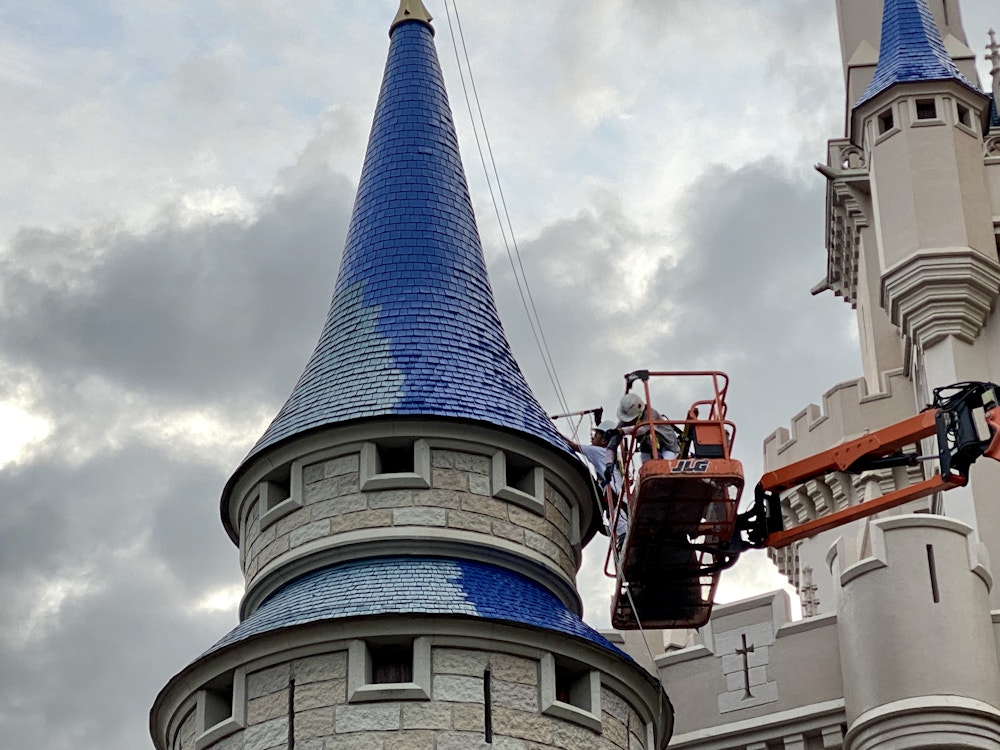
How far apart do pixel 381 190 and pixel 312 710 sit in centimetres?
751

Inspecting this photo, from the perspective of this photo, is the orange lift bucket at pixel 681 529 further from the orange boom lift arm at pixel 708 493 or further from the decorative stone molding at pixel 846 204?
the decorative stone molding at pixel 846 204

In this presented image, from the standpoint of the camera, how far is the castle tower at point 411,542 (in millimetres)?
20156

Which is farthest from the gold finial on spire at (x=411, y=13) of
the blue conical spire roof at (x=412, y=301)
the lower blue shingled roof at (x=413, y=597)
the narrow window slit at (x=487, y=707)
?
the narrow window slit at (x=487, y=707)

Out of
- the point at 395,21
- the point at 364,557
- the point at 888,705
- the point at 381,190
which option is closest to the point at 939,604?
the point at 888,705

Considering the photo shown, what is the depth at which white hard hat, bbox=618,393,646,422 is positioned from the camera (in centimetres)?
2348

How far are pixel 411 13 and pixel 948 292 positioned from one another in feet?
25.8

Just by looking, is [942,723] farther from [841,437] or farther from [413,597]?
[841,437]

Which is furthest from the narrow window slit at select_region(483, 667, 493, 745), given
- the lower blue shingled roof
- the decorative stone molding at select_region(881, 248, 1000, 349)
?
the decorative stone molding at select_region(881, 248, 1000, 349)

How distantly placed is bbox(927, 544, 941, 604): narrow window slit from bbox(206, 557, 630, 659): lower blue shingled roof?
3.84m

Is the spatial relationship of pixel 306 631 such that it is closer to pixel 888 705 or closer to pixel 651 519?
pixel 651 519

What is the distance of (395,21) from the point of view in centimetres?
2712

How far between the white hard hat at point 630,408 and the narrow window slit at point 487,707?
4.27 m

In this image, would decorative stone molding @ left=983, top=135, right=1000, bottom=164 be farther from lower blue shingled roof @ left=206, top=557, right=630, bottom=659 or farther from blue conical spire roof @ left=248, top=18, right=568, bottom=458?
lower blue shingled roof @ left=206, top=557, right=630, bottom=659

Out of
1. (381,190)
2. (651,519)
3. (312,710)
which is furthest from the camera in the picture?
(381,190)
